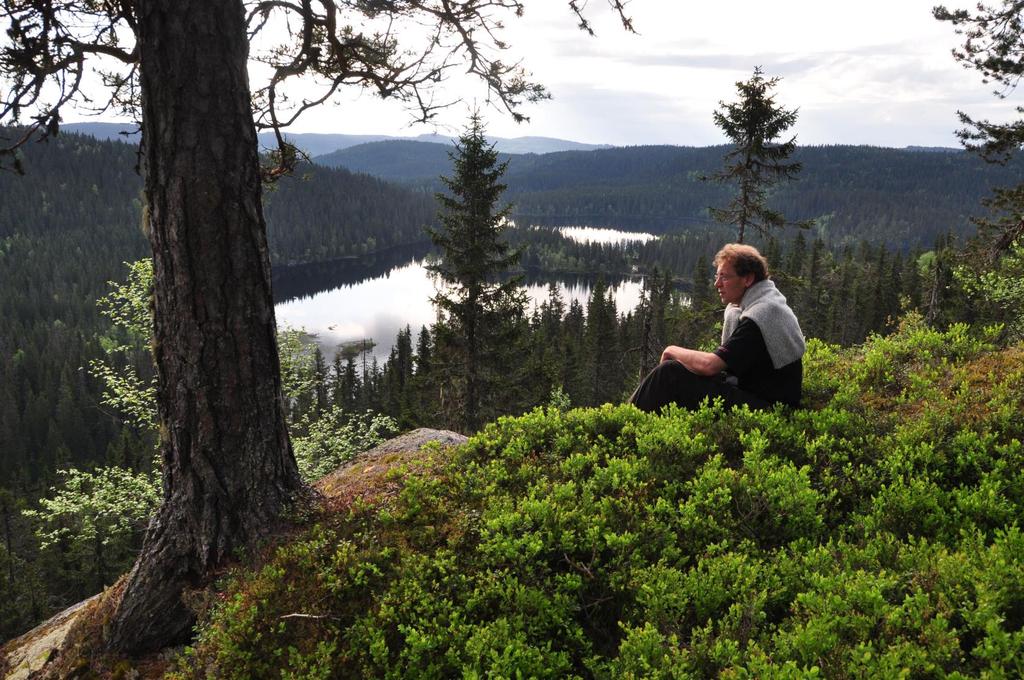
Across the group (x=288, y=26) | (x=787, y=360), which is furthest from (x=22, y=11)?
(x=787, y=360)

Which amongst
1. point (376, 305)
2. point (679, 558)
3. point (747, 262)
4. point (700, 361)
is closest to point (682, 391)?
point (700, 361)

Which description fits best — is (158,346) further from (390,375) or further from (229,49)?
(390,375)

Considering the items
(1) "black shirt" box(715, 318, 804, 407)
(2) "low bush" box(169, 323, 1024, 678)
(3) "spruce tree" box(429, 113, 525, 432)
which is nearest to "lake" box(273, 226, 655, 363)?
(3) "spruce tree" box(429, 113, 525, 432)

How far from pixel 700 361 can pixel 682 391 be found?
0.42 m

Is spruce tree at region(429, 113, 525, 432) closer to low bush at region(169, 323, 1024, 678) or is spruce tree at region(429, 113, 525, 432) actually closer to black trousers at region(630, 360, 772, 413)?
black trousers at region(630, 360, 772, 413)

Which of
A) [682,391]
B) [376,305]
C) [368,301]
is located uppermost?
[682,391]

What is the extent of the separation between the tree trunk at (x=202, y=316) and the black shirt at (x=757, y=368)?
14.0 ft

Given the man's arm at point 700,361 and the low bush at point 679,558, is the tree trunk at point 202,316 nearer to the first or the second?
the low bush at point 679,558

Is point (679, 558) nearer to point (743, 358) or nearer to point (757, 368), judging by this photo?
point (743, 358)

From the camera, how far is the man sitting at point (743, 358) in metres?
5.53

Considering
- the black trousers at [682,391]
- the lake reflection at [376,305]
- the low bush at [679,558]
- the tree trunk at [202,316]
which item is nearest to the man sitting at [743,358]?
the black trousers at [682,391]

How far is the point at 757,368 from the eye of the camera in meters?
5.80

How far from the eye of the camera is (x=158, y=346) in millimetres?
4844

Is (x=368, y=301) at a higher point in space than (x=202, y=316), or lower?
lower
